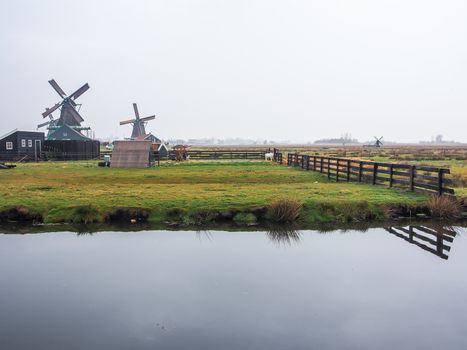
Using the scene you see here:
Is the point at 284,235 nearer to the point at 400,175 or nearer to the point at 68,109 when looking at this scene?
the point at 400,175

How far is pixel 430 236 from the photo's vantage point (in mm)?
→ 14359

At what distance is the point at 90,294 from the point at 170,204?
852cm

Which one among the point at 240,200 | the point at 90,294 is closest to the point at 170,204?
the point at 240,200

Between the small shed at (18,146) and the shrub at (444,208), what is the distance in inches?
1831

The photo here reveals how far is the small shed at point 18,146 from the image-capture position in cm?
5103

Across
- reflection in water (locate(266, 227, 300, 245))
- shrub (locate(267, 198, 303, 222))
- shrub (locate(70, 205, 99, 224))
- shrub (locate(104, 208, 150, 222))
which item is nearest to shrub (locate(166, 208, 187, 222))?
shrub (locate(104, 208, 150, 222))

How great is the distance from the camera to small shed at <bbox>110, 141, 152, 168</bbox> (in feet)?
136

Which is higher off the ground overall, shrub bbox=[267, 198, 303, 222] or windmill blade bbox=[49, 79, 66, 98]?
windmill blade bbox=[49, 79, 66, 98]

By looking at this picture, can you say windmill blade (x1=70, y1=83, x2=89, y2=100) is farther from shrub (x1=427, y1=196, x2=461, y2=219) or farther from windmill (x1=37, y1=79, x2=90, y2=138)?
shrub (x1=427, y1=196, x2=461, y2=219)

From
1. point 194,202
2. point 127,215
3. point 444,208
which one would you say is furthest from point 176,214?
point 444,208

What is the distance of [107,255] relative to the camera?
12234 mm

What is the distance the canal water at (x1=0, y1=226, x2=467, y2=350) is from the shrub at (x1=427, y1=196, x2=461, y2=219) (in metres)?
2.50

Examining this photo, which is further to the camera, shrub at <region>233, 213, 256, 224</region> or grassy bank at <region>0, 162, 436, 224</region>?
grassy bank at <region>0, 162, 436, 224</region>

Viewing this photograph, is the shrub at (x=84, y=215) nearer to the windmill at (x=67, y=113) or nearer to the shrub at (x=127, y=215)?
the shrub at (x=127, y=215)
